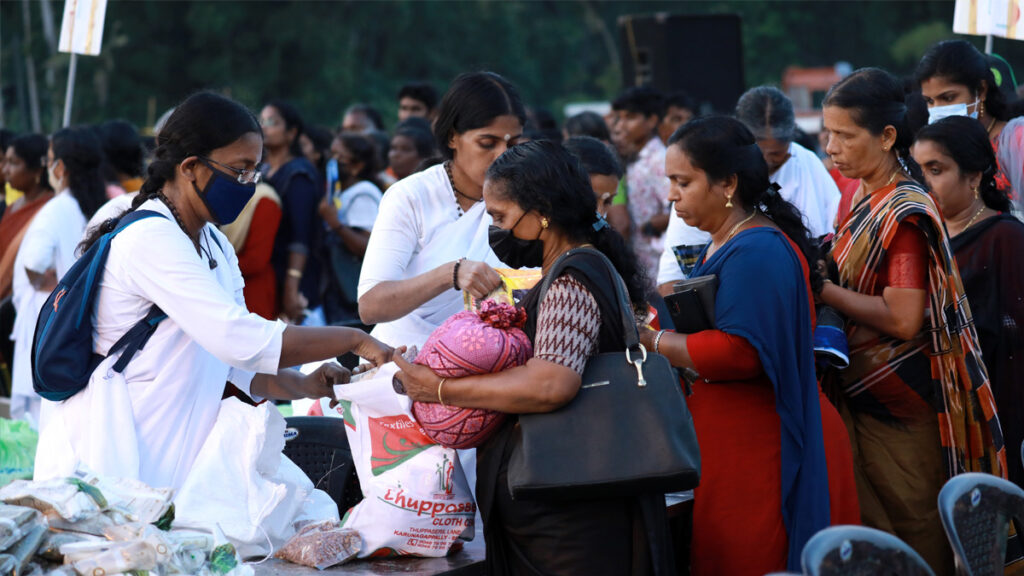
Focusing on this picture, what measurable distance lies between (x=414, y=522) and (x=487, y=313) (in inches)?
24.5

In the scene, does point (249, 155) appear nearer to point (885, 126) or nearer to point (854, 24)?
point (885, 126)

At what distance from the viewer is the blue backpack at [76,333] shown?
296cm

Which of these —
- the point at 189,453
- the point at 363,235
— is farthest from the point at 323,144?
the point at 189,453

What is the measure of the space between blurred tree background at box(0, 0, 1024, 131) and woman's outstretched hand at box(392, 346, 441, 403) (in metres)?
20.3

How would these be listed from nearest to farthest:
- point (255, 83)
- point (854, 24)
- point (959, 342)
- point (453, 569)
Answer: point (453, 569)
point (959, 342)
point (255, 83)
point (854, 24)

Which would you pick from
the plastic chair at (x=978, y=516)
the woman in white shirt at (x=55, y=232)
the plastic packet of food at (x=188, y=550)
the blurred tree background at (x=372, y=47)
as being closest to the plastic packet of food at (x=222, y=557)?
the plastic packet of food at (x=188, y=550)

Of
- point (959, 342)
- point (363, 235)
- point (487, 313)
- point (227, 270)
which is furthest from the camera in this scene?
point (363, 235)

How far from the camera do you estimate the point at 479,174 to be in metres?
3.74

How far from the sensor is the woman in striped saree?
3588 mm

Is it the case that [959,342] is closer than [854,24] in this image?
Yes

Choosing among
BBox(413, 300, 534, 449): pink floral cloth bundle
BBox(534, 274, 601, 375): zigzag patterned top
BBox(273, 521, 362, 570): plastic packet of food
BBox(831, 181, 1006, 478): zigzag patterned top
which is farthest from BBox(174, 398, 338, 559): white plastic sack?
BBox(831, 181, 1006, 478): zigzag patterned top

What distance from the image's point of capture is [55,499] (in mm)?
2533

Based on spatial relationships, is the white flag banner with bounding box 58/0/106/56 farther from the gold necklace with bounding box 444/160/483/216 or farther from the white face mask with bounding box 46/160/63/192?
the gold necklace with bounding box 444/160/483/216

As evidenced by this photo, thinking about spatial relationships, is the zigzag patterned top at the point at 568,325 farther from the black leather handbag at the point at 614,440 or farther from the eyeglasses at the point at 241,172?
the eyeglasses at the point at 241,172
